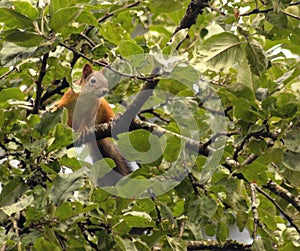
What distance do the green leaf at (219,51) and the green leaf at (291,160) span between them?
0.17 meters

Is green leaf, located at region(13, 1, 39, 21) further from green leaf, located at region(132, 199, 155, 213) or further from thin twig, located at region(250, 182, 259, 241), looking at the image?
thin twig, located at region(250, 182, 259, 241)

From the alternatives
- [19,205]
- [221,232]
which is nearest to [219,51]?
[19,205]

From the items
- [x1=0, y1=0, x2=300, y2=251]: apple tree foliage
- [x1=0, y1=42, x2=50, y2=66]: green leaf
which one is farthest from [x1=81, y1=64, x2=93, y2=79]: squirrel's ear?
[x1=0, y1=42, x2=50, y2=66]: green leaf

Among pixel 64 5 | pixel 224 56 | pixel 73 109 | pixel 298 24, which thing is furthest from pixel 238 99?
pixel 73 109

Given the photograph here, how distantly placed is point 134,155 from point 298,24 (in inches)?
14.4

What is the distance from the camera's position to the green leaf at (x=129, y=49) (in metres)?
0.96

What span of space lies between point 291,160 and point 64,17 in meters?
0.41

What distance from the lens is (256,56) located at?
87cm

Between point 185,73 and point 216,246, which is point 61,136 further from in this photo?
point 216,246

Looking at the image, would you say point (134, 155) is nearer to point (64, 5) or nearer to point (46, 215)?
point (46, 215)

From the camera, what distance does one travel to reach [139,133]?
97cm

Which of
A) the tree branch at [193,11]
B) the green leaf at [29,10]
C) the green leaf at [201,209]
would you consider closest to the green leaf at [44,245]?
the green leaf at [201,209]

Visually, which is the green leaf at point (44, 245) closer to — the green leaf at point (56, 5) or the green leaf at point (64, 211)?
the green leaf at point (64, 211)

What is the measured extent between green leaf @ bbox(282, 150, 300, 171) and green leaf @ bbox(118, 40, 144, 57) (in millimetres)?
298
